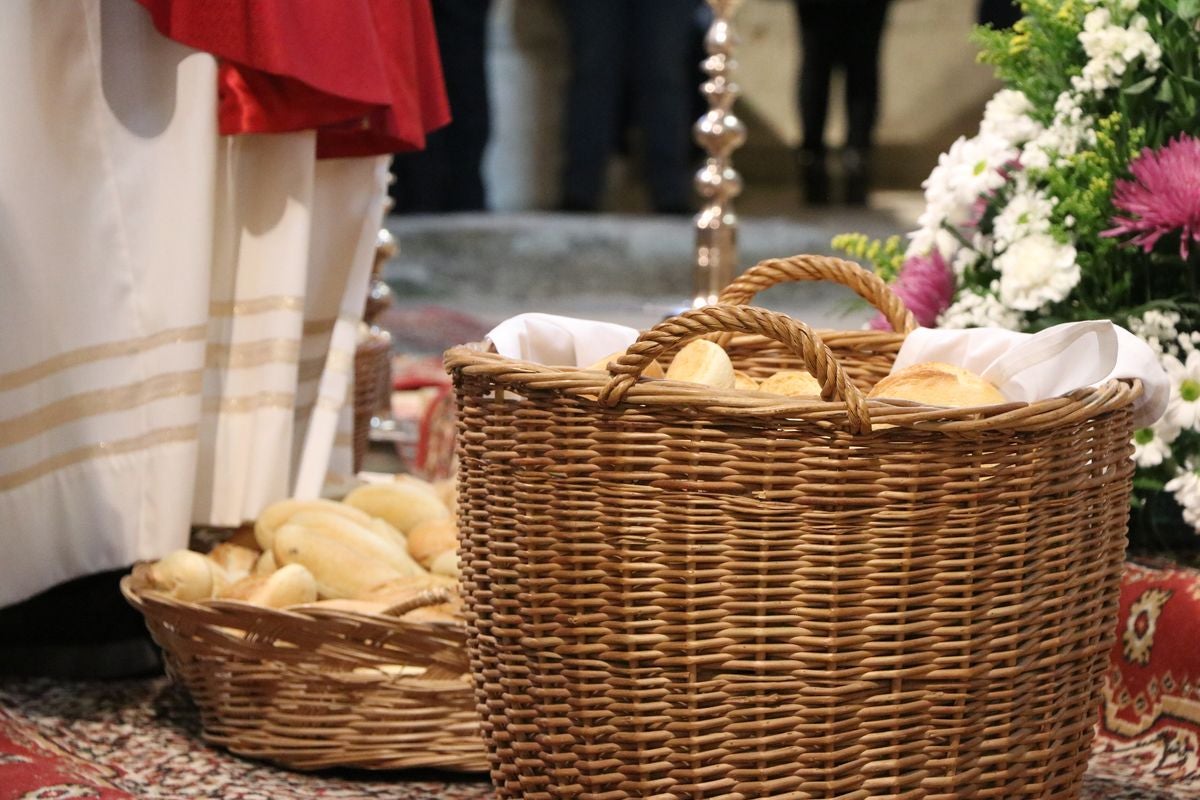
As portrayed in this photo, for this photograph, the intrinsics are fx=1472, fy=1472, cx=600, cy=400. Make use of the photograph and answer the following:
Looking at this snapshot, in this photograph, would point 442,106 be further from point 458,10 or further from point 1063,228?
point 458,10

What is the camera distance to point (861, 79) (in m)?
4.85

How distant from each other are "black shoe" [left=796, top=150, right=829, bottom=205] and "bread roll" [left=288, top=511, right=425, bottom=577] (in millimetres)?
3968

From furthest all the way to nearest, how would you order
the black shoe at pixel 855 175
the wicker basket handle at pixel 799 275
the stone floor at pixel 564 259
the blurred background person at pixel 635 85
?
the black shoe at pixel 855 175 → the blurred background person at pixel 635 85 → the stone floor at pixel 564 259 → the wicker basket handle at pixel 799 275

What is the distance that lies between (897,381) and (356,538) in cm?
61

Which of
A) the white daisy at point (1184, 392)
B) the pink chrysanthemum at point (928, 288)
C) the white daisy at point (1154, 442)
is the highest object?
the pink chrysanthemum at point (928, 288)

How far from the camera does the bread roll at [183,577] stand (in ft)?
4.41

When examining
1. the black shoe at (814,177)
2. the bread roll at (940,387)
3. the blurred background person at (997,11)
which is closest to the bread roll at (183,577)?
the bread roll at (940,387)

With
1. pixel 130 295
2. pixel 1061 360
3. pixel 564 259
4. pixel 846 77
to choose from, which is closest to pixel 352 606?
pixel 130 295

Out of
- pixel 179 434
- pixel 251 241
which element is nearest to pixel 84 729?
pixel 179 434

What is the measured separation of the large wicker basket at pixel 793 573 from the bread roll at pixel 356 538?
0.43 m

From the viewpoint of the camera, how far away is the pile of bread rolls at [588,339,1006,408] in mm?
1003

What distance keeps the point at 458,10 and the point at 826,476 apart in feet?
12.8

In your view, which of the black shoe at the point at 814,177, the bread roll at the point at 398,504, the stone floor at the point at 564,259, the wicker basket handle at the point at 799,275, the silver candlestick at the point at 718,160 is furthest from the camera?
the black shoe at the point at 814,177

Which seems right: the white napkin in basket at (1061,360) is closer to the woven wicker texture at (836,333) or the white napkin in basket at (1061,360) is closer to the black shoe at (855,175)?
the woven wicker texture at (836,333)
